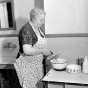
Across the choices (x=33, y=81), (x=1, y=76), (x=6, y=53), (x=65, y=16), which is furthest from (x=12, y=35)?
(x=33, y=81)

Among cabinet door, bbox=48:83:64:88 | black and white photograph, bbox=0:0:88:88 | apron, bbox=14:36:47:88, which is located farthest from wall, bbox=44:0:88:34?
cabinet door, bbox=48:83:64:88

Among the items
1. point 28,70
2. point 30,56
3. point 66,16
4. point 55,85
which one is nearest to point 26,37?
point 30,56

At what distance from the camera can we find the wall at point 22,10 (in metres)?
2.14

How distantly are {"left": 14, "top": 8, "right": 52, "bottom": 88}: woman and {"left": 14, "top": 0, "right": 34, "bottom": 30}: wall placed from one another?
564 mm

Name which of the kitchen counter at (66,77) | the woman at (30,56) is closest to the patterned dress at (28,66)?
the woman at (30,56)

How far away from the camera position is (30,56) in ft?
5.26

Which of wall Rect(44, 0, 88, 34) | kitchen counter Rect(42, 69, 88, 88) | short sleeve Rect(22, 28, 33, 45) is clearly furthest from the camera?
wall Rect(44, 0, 88, 34)

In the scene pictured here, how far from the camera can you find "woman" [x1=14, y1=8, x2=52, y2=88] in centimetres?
156

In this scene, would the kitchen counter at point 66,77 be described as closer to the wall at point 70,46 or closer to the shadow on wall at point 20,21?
the wall at point 70,46

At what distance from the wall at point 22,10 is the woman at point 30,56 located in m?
0.56

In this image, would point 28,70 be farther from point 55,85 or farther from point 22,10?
point 22,10

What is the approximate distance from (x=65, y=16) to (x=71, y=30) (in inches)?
6.1

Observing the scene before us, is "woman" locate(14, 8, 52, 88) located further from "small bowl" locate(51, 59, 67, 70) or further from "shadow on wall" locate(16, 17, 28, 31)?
"shadow on wall" locate(16, 17, 28, 31)

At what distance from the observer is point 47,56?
178 centimetres
